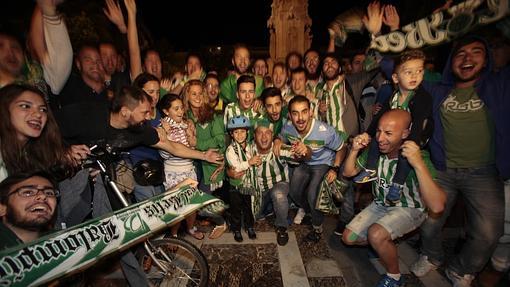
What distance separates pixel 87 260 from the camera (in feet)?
7.43

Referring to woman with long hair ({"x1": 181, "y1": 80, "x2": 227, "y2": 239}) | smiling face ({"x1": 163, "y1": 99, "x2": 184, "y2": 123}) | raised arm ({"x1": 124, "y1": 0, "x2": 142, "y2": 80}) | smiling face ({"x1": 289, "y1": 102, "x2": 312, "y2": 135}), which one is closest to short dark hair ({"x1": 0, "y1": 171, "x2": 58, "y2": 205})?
smiling face ({"x1": 163, "y1": 99, "x2": 184, "y2": 123})

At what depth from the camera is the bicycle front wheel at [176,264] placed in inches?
124

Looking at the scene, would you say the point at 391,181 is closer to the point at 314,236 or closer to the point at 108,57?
the point at 314,236

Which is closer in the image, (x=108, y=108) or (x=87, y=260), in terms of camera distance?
(x=87, y=260)

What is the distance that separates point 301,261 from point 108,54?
432 centimetres

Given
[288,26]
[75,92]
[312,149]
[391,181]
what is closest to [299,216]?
[312,149]

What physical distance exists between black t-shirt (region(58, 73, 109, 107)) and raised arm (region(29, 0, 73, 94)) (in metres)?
0.36

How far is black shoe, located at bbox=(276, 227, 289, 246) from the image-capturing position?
4.33m

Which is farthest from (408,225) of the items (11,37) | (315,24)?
(315,24)

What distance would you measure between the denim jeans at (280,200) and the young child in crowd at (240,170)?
30cm

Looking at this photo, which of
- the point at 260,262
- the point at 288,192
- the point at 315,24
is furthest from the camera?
the point at 315,24

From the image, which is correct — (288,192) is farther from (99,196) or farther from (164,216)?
(99,196)

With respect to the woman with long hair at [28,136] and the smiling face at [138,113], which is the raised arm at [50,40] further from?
the smiling face at [138,113]

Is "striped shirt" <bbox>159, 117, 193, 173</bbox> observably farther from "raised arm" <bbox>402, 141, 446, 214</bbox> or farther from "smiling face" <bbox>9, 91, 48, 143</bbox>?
"raised arm" <bbox>402, 141, 446, 214</bbox>
